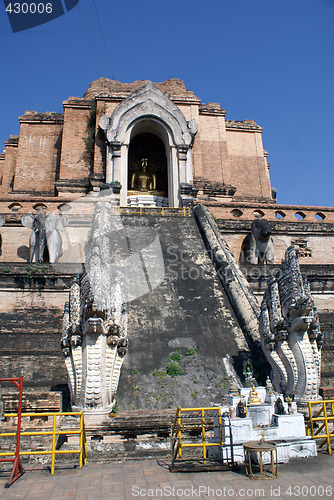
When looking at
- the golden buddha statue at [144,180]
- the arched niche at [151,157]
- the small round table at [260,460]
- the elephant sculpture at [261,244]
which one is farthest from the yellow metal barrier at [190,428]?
the arched niche at [151,157]

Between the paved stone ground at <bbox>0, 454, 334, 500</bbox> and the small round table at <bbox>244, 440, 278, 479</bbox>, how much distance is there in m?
0.09

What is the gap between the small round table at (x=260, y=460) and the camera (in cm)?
502

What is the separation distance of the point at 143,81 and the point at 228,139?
623 cm

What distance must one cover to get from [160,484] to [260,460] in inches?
49.5

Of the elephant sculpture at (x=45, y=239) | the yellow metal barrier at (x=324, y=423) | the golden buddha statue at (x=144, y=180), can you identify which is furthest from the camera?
the golden buddha statue at (x=144, y=180)

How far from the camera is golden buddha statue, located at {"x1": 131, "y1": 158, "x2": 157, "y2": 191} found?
2375 centimetres

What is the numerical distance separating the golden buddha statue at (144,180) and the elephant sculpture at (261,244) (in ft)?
31.6

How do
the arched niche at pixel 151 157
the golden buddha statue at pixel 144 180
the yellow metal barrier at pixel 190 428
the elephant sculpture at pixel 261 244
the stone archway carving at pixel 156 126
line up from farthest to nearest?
the arched niche at pixel 151 157, the golden buddha statue at pixel 144 180, the stone archway carving at pixel 156 126, the elephant sculpture at pixel 261 244, the yellow metal barrier at pixel 190 428

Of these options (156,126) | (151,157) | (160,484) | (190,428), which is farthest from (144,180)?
(160,484)

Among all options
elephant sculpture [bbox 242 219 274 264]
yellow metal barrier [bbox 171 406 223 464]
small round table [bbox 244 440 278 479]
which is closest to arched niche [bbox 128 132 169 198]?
elephant sculpture [bbox 242 219 274 264]

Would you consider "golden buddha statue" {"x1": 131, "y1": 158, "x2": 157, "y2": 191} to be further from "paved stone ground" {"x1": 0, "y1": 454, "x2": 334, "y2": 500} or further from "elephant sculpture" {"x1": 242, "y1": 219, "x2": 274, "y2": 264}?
"paved stone ground" {"x1": 0, "y1": 454, "x2": 334, "y2": 500}

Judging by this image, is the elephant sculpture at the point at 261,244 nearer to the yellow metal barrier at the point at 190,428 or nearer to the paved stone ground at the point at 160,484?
the yellow metal barrier at the point at 190,428

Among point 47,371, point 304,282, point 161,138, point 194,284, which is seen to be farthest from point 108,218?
point 161,138

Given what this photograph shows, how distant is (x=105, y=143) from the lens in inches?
860
